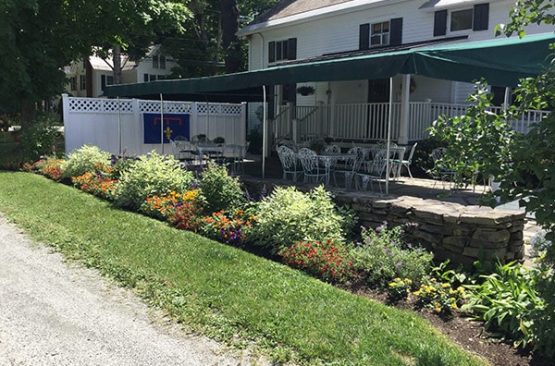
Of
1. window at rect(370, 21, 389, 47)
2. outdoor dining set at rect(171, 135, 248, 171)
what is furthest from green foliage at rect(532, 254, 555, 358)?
window at rect(370, 21, 389, 47)

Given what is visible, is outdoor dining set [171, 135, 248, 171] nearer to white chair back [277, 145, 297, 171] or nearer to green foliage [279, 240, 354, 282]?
white chair back [277, 145, 297, 171]

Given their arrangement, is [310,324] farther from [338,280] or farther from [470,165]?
[470,165]

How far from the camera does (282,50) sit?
72.6 feet

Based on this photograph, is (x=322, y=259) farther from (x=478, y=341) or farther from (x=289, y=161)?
(x=289, y=161)

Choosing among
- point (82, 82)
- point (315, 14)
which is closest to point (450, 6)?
point (315, 14)

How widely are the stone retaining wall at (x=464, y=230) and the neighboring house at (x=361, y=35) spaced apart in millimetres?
7271

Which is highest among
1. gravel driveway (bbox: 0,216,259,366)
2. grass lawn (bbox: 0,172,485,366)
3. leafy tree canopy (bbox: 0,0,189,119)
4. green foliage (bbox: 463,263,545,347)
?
leafy tree canopy (bbox: 0,0,189,119)

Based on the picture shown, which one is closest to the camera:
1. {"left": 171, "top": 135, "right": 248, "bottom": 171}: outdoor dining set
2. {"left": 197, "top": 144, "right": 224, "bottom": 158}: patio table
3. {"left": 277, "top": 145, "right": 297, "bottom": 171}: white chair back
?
{"left": 277, "top": 145, "right": 297, "bottom": 171}: white chair back

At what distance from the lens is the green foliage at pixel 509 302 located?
12.7ft

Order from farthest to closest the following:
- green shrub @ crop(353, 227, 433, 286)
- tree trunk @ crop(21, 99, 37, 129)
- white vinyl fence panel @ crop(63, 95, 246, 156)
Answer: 1. tree trunk @ crop(21, 99, 37, 129)
2. white vinyl fence panel @ crop(63, 95, 246, 156)
3. green shrub @ crop(353, 227, 433, 286)

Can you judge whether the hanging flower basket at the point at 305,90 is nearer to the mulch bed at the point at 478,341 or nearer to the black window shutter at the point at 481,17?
the black window shutter at the point at 481,17

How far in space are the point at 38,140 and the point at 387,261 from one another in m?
12.7

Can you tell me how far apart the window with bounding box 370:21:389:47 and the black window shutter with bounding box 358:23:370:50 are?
0.14 metres

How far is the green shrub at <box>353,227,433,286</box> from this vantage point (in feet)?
16.7
